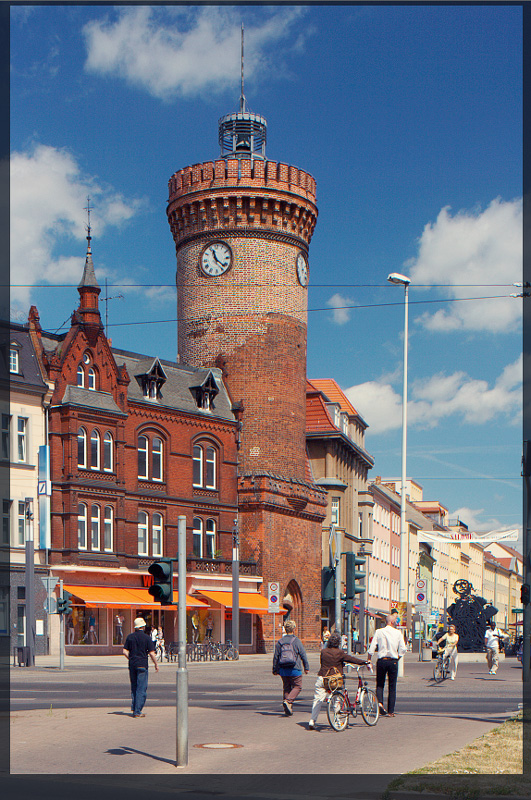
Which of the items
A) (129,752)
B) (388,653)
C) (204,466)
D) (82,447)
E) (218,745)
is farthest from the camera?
(204,466)

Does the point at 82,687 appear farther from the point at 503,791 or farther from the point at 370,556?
the point at 370,556

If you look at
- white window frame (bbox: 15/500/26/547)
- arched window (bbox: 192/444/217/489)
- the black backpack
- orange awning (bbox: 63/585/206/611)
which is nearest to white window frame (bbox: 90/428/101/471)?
white window frame (bbox: 15/500/26/547)

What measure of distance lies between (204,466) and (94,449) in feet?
26.6

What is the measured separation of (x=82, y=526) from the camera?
4812 centimetres

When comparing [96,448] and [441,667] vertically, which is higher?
[96,448]

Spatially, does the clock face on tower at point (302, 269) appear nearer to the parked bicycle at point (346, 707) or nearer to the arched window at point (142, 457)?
the arched window at point (142, 457)

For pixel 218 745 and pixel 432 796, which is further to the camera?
pixel 218 745

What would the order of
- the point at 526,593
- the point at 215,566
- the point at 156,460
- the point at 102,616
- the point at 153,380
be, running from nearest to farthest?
1. the point at 526,593
2. the point at 102,616
3. the point at 156,460
4. the point at 153,380
5. the point at 215,566

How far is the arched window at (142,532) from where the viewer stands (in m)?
51.8

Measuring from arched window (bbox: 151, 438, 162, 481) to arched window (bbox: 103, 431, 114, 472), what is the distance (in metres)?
3.18

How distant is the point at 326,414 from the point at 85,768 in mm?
58208

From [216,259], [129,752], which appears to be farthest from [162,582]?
[216,259]

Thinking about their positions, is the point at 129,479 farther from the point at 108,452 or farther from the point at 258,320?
the point at 258,320

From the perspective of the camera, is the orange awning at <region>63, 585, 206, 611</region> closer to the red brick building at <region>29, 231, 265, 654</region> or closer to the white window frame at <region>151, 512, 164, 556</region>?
the red brick building at <region>29, 231, 265, 654</region>
